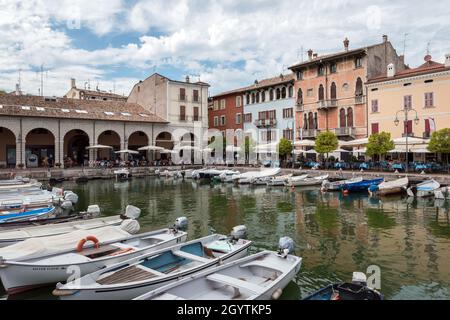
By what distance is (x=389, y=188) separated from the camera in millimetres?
24531

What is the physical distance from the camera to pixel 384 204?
21.3 meters

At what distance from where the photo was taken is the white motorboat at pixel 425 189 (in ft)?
75.8

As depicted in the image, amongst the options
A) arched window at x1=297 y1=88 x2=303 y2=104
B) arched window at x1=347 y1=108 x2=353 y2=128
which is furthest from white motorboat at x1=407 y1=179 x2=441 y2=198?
arched window at x1=297 y1=88 x2=303 y2=104

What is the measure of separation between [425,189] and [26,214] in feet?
75.1

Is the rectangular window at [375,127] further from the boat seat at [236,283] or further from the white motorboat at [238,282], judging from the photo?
the boat seat at [236,283]

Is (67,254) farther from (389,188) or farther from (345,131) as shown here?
(345,131)

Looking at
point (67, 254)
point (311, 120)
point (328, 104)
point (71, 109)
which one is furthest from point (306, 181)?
point (71, 109)

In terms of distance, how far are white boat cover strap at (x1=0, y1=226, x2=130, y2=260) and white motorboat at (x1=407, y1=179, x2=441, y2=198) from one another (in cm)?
1947

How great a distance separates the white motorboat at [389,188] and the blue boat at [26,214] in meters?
20.1

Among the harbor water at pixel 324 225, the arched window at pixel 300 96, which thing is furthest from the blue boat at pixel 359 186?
the arched window at pixel 300 96

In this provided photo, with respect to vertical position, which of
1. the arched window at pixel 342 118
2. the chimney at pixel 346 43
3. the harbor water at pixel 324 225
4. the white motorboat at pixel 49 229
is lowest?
the harbor water at pixel 324 225

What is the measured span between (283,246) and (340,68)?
35444 mm

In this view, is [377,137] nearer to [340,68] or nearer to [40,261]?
[340,68]
